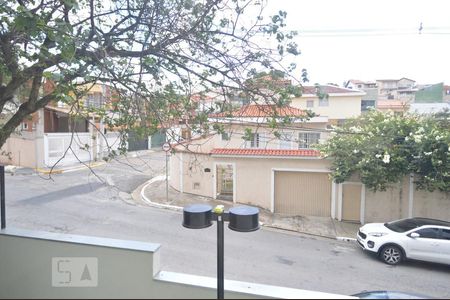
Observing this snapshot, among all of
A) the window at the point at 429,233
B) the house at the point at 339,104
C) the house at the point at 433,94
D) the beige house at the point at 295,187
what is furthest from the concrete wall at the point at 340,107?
the window at the point at 429,233

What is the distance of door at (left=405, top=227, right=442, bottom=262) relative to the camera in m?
9.16

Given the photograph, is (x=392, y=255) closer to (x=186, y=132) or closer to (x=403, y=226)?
(x=403, y=226)

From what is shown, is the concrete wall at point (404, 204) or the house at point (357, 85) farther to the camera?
the house at point (357, 85)

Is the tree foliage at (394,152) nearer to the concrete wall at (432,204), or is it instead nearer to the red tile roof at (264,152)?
the concrete wall at (432,204)

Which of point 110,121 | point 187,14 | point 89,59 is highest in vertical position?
point 187,14

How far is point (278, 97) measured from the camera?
4691 millimetres

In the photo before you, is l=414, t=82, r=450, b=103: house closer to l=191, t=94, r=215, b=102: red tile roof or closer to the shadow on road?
the shadow on road

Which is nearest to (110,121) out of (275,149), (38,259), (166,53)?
(166,53)

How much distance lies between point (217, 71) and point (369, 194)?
1136cm

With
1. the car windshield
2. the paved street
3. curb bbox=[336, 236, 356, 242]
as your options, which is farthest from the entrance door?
the car windshield

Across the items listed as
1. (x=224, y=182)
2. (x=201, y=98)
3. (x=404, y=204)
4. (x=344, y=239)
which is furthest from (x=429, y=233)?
(x=224, y=182)

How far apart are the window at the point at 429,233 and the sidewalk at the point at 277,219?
273 cm

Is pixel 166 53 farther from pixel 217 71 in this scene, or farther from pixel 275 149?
pixel 275 149

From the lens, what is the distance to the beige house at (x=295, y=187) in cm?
1350
